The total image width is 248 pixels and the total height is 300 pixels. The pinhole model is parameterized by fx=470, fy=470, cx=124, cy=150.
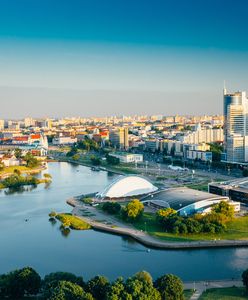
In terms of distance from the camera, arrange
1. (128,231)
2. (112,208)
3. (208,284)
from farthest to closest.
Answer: (112,208) < (128,231) < (208,284)

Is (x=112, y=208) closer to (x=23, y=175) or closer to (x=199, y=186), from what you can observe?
(x=199, y=186)

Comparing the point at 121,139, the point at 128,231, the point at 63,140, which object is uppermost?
the point at 121,139

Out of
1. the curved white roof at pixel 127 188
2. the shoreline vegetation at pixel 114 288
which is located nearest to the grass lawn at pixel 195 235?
the shoreline vegetation at pixel 114 288

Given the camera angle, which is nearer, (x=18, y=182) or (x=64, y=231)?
(x=64, y=231)

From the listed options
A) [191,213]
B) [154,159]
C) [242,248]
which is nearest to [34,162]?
[154,159]

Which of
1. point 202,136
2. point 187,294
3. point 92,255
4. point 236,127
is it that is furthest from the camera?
point 202,136

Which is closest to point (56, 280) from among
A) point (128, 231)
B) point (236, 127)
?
point (128, 231)

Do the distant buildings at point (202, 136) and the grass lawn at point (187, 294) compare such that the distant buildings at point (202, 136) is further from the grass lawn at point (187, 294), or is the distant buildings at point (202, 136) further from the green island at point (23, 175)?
the grass lawn at point (187, 294)
